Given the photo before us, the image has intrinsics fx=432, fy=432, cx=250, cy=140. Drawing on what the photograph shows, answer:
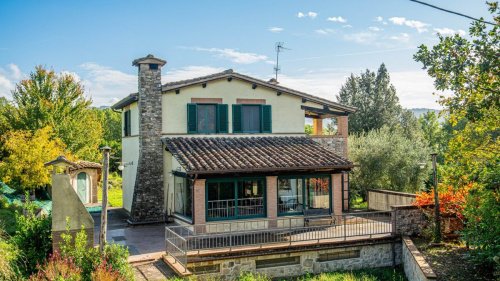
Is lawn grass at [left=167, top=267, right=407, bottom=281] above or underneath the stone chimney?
underneath

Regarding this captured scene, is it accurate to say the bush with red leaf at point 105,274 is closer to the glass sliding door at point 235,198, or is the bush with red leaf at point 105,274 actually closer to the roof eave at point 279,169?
the roof eave at point 279,169

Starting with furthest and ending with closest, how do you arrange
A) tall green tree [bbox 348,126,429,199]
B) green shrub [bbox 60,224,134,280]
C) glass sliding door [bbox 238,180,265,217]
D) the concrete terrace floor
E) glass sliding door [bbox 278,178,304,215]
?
tall green tree [bbox 348,126,429,199]
glass sliding door [bbox 278,178,304,215]
glass sliding door [bbox 238,180,265,217]
the concrete terrace floor
green shrub [bbox 60,224,134,280]

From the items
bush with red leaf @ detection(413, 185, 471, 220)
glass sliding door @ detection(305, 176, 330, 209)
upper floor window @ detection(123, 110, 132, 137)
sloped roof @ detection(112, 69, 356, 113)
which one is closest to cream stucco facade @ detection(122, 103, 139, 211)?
upper floor window @ detection(123, 110, 132, 137)

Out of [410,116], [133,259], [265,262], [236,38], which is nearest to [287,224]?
[265,262]

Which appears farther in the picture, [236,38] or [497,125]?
[236,38]

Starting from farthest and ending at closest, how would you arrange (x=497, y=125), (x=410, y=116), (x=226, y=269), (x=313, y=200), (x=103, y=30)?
(x=410, y=116)
(x=313, y=200)
(x=103, y=30)
(x=497, y=125)
(x=226, y=269)

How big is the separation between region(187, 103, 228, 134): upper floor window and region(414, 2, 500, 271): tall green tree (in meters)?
9.55

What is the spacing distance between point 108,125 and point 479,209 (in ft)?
178

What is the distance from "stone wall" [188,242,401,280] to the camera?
15156mm

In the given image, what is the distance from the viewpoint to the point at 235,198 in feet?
60.7

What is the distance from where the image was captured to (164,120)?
69.3ft

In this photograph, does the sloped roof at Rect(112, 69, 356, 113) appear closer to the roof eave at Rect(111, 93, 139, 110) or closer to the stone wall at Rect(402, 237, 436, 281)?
the roof eave at Rect(111, 93, 139, 110)

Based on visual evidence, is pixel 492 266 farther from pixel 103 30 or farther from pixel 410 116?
pixel 410 116

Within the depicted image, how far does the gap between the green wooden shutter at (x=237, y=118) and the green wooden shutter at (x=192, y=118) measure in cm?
194
